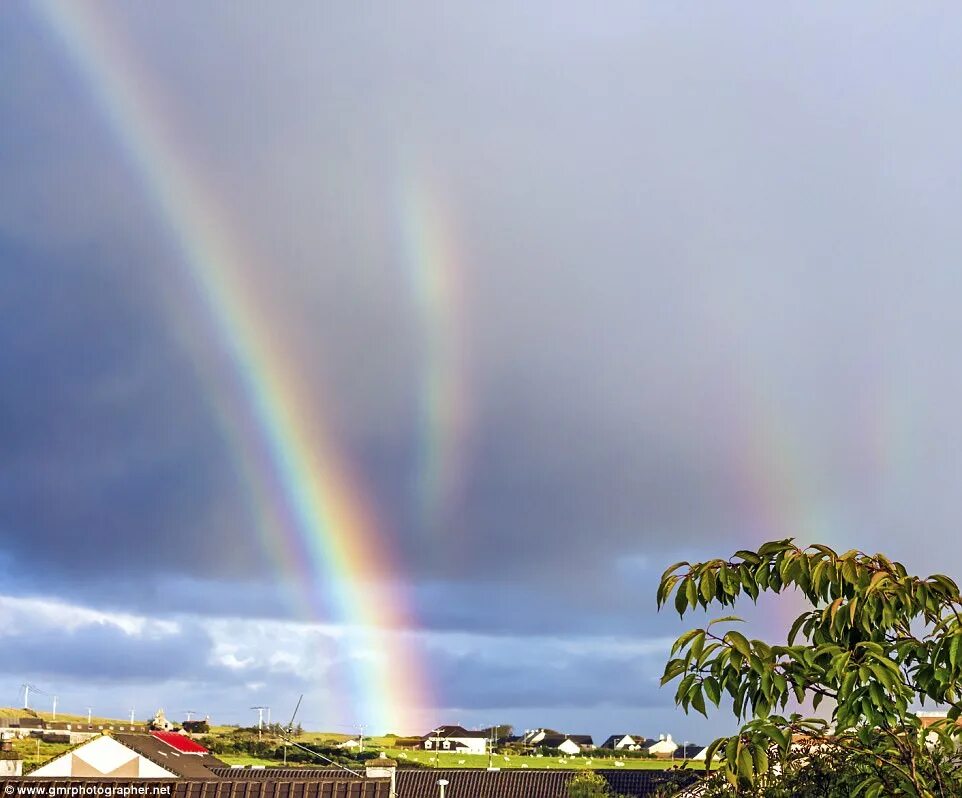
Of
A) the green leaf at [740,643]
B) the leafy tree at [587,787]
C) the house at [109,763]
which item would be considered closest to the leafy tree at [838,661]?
the green leaf at [740,643]

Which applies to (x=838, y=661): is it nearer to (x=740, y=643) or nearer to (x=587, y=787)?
(x=740, y=643)

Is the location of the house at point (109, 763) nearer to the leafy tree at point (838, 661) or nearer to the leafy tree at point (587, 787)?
the leafy tree at point (587, 787)

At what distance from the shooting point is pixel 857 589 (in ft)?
24.8

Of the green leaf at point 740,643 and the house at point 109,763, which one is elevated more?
the house at point 109,763

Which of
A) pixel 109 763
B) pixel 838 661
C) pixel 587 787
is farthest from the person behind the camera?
pixel 587 787

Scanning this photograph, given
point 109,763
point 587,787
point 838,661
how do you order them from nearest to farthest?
1. point 838,661
2. point 109,763
3. point 587,787

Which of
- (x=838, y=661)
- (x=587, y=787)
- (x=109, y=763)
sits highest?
(x=587, y=787)

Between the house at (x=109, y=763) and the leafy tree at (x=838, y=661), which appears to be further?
the house at (x=109, y=763)

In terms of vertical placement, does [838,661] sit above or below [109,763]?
below

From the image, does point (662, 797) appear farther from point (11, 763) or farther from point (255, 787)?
point (11, 763)

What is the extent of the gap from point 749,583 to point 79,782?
180 ft

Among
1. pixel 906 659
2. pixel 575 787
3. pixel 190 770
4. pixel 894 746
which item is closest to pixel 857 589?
pixel 906 659

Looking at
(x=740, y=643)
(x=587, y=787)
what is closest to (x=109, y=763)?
(x=587, y=787)

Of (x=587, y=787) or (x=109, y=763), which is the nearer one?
(x=109, y=763)
